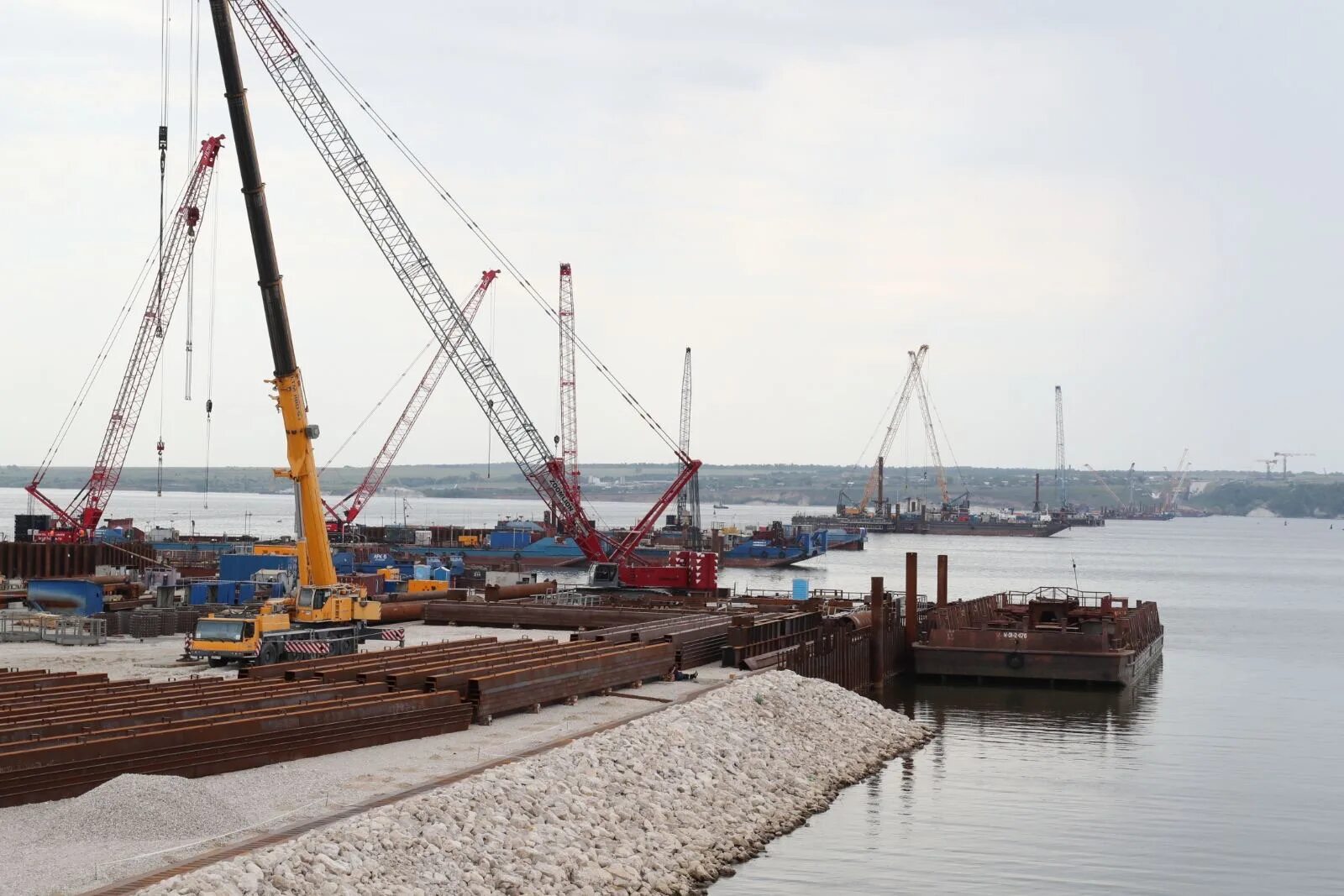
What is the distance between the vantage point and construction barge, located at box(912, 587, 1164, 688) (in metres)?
53.8

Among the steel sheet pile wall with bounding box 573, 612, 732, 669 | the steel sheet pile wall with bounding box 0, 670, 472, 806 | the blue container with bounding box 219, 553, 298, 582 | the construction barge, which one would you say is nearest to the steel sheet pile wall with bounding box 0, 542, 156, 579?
the blue container with bounding box 219, 553, 298, 582

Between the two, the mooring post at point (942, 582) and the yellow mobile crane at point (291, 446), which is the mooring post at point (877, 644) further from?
the yellow mobile crane at point (291, 446)

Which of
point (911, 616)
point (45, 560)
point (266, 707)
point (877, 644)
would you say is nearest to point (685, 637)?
point (877, 644)

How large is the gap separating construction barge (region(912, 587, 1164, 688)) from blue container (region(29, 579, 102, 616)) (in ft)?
103

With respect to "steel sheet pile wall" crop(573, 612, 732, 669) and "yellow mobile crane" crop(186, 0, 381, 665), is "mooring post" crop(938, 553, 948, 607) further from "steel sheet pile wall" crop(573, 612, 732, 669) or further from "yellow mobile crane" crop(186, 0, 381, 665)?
"yellow mobile crane" crop(186, 0, 381, 665)

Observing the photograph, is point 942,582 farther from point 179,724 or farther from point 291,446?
point 179,724

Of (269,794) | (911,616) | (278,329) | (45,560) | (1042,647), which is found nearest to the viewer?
(269,794)

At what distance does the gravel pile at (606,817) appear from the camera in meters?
18.5

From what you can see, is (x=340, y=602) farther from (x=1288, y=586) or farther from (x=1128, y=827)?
(x=1288, y=586)

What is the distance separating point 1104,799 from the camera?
34.7 meters

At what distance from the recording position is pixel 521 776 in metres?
23.9

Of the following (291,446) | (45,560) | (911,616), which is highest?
(291,446)

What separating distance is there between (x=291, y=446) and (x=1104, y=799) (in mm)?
Answer: 25082

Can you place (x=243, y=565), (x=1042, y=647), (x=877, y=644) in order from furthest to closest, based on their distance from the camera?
(x=243, y=565) < (x=1042, y=647) < (x=877, y=644)
